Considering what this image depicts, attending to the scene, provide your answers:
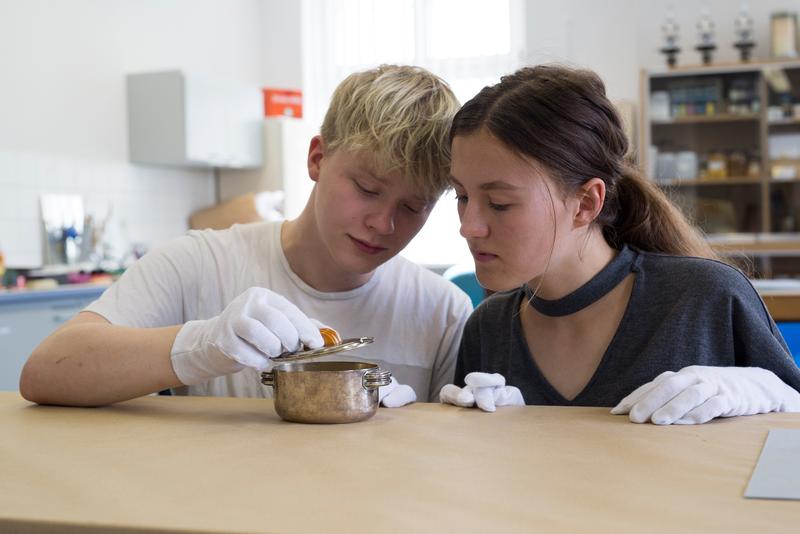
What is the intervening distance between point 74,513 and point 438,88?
1155 mm

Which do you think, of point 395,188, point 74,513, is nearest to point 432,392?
point 395,188

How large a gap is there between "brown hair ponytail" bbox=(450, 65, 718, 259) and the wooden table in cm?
49

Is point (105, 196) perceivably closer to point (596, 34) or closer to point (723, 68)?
point (596, 34)

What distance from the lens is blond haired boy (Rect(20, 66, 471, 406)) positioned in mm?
1379

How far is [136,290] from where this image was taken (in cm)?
173

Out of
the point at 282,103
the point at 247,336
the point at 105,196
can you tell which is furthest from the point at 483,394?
the point at 282,103

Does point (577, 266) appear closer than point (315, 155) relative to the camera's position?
Yes

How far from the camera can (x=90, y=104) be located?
5.44 metres

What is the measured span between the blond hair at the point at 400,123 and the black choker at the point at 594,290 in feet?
0.99

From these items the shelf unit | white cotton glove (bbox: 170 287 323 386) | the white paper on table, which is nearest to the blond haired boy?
white cotton glove (bbox: 170 287 323 386)

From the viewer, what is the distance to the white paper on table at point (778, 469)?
90cm

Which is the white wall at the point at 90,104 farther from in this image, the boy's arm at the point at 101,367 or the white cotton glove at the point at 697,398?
the white cotton glove at the point at 697,398

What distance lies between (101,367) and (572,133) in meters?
0.89

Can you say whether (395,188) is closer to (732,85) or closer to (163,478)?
(163,478)
